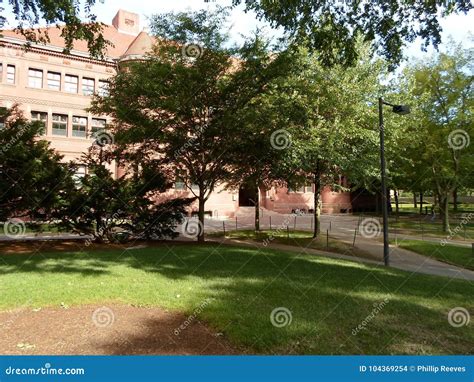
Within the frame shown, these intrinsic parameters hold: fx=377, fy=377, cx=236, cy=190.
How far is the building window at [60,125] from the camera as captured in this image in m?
34.2

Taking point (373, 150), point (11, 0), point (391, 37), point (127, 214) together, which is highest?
point (11, 0)

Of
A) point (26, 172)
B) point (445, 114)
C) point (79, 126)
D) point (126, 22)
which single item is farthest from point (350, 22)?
point (126, 22)

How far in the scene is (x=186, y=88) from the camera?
1448 cm

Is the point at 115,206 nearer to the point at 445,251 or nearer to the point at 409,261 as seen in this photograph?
the point at 409,261

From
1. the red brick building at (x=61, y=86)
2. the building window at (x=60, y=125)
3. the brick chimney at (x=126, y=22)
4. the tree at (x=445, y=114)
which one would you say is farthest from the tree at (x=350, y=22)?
the brick chimney at (x=126, y=22)

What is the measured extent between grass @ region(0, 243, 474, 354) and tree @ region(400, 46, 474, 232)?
1729 cm

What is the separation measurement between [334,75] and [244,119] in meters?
6.94

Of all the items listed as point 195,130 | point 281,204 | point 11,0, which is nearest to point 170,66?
point 195,130

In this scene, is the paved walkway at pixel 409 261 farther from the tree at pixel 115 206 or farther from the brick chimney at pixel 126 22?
the brick chimney at pixel 126 22

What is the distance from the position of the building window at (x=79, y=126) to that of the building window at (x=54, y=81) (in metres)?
3.14

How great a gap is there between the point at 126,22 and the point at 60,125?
15095mm

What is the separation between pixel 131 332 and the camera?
5.50 metres

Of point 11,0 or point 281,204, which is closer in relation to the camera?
point 11,0

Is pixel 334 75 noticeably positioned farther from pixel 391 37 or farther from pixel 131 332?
pixel 131 332
